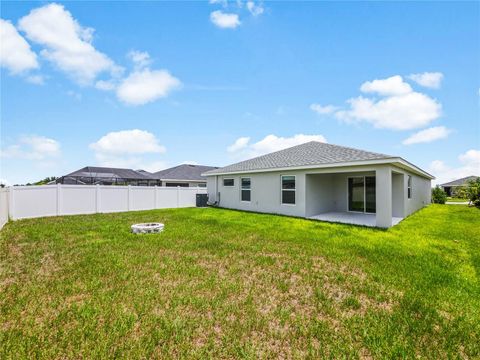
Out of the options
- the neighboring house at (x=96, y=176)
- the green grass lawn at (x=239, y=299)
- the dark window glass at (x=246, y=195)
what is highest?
the neighboring house at (x=96, y=176)

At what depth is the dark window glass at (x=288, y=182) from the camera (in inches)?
504

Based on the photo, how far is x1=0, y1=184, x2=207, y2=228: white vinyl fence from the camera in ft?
39.2

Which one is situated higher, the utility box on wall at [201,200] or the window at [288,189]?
the window at [288,189]

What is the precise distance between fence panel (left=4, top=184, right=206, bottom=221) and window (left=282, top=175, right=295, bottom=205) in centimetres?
896

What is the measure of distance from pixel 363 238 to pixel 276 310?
5553 millimetres

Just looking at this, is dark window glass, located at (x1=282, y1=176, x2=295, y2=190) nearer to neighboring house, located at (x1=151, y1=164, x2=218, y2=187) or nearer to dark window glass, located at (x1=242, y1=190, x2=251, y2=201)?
dark window glass, located at (x1=242, y1=190, x2=251, y2=201)

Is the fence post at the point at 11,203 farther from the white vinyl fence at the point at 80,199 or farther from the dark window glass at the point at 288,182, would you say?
the dark window glass at the point at 288,182

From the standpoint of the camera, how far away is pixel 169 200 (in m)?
18.0

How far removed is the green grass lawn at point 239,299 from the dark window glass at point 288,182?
5.93 meters

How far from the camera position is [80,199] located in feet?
45.9

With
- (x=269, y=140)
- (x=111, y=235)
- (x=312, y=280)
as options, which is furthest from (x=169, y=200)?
(x=269, y=140)

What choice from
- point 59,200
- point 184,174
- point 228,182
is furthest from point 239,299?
point 184,174

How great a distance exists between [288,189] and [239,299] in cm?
986

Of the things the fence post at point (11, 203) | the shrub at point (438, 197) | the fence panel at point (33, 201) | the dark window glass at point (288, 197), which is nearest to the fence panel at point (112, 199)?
the fence panel at point (33, 201)
